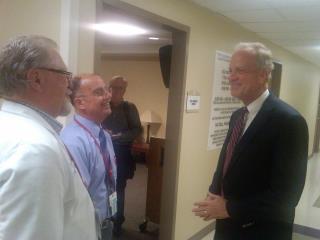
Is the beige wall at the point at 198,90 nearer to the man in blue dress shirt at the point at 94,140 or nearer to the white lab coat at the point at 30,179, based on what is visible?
the man in blue dress shirt at the point at 94,140

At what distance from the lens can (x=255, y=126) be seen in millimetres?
1535

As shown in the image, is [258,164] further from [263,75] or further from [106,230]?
[106,230]

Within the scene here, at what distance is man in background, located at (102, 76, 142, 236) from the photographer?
3.13m

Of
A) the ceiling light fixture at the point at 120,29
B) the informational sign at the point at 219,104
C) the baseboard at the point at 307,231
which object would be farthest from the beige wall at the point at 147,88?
the baseboard at the point at 307,231

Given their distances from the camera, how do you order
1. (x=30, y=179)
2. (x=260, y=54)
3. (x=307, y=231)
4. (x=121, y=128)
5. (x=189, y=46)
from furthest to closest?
(x=307, y=231), (x=121, y=128), (x=189, y=46), (x=260, y=54), (x=30, y=179)

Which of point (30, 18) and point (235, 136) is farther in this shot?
point (30, 18)

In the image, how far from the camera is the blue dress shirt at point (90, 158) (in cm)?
158

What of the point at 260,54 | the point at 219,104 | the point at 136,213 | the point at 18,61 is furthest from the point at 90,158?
the point at 136,213

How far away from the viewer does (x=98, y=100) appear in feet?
5.83

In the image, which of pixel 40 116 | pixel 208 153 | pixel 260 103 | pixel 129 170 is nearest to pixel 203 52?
pixel 208 153

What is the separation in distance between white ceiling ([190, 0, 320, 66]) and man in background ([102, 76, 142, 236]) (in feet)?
3.58

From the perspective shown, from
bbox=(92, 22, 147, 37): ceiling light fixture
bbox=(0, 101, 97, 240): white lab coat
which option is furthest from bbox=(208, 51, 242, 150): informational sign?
bbox=(0, 101, 97, 240): white lab coat

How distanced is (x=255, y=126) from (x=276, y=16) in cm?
221

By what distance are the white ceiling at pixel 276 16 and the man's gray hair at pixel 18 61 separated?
216cm
